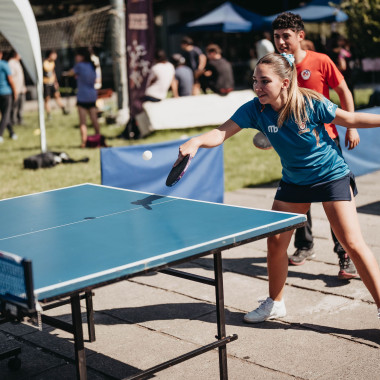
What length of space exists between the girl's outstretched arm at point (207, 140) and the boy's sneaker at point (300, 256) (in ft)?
6.23

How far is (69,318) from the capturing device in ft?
15.9

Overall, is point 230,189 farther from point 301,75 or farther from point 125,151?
point 301,75

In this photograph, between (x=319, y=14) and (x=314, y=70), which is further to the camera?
(x=319, y=14)

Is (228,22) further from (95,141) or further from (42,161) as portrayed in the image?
(42,161)

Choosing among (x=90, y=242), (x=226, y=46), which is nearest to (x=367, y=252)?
(x=90, y=242)

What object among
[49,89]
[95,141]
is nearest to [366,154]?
[95,141]

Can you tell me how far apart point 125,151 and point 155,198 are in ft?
7.46

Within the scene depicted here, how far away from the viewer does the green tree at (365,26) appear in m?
14.9

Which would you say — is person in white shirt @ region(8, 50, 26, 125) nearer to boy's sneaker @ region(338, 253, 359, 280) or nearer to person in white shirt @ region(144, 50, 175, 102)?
person in white shirt @ region(144, 50, 175, 102)

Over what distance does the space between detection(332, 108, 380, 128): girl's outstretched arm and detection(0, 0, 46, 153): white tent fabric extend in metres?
6.32

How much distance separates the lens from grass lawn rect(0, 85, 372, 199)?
9.76 metres

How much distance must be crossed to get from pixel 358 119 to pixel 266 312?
1.43 meters

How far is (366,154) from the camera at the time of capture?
965 centimetres

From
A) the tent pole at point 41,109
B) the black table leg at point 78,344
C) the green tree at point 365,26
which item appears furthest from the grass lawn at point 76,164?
the black table leg at point 78,344
